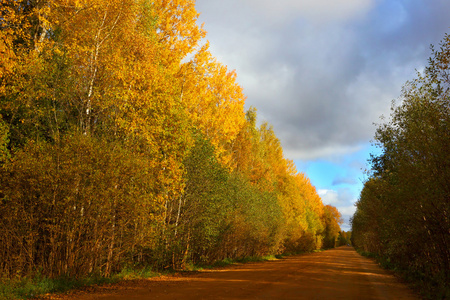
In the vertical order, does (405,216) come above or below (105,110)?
below

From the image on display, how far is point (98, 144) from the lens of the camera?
506 inches

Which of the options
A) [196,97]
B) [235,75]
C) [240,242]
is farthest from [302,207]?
[196,97]

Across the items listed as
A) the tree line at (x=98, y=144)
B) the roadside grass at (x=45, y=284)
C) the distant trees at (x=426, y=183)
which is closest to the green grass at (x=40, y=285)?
the roadside grass at (x=45, y=284)

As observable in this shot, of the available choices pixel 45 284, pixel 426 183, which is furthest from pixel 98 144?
pixel 426 183

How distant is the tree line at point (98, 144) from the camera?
1192 centimetres

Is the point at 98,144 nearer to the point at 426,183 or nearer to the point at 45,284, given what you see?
the point at 45,284

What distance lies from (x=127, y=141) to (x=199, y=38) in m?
11.2

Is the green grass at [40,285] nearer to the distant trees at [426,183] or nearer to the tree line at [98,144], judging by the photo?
the tree line at [98,144]

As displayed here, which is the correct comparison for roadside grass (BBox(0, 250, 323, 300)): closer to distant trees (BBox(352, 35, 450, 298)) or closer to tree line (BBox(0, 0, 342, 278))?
tree line (BBox(0, 0, 342, 278))

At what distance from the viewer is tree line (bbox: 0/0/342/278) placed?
39.1ft

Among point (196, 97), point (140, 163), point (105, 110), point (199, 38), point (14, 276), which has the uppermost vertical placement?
point (199, 38)

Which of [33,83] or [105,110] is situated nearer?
[33,83]

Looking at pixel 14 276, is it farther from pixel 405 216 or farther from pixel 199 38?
pixel 199 38

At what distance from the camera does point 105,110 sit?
50.1 feet
